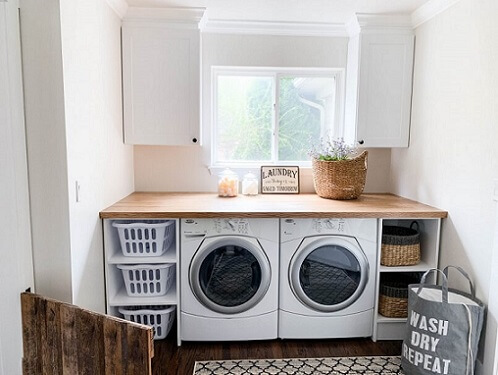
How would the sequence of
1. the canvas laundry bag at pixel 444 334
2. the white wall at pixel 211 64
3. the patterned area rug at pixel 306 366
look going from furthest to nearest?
1. the white wall at pixel 211 64
2. the patterned area rug at pixel 306 366
3. the canvas laundry bag at pixel 444 334

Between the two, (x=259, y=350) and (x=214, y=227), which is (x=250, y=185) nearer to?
(x=214, y=227)

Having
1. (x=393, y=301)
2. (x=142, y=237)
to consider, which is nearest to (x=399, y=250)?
(x=393, y=301)

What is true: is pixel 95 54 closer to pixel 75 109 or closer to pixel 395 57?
pixel 75 109

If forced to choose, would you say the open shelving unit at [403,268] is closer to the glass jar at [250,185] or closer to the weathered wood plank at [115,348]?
the glass jar at [250,185]

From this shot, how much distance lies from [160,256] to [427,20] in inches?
98.9

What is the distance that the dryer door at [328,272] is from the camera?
7.69ft

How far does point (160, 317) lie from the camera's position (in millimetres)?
2430

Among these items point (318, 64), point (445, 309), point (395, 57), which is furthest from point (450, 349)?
point (318, 64)

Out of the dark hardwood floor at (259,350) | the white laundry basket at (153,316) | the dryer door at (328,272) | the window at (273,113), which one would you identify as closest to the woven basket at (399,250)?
the dryer door at (328,272)

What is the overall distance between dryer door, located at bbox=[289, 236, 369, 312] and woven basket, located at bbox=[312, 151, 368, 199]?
0.50 meters

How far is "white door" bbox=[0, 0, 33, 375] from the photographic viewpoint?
1532 mm

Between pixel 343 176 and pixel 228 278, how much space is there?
1.16 m

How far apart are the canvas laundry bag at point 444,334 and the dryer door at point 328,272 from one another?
0.42 meters

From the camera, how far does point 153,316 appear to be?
7.95 ft
